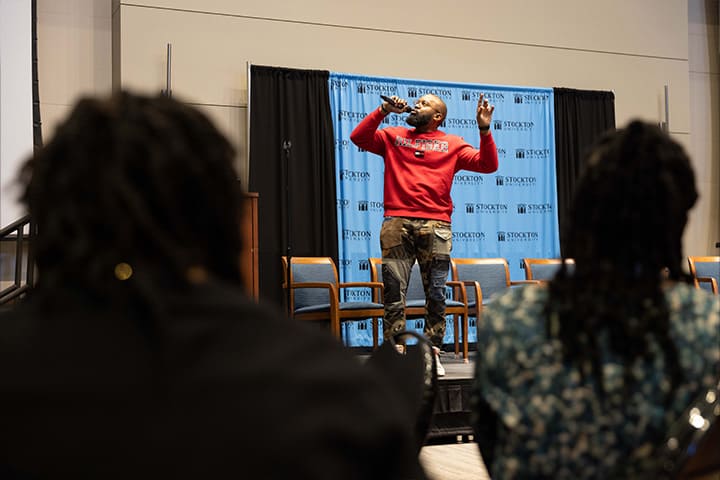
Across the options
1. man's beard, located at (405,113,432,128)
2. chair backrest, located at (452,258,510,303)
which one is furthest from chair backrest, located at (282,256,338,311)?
man's beard, located at (405,113,432,128)

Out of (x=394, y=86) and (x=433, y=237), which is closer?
(x=433, y=237)

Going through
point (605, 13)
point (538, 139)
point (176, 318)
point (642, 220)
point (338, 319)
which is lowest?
point (338, 319)

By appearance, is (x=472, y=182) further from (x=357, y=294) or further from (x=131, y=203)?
(x=131, y=203)

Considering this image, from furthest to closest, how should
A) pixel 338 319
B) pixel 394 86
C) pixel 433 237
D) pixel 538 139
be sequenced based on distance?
1. pixel 538 139
2. pixel 394 86
3. pixel 338 319
4. pixel 433 237

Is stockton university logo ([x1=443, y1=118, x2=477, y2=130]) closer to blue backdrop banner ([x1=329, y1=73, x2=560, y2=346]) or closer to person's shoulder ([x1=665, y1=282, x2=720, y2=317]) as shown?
blue backdrop banner ([x1=329, y1=73, x2=560, y2=346])

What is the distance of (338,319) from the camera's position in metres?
5.29

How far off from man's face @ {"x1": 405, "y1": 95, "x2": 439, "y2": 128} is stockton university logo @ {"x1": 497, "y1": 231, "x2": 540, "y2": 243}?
306 cm

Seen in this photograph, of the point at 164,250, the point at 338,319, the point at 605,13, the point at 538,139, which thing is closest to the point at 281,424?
the point at 164,250

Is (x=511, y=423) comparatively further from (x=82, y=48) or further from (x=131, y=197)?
(x=82, y=48)

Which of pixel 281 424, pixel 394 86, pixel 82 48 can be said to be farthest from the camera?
pixel 394 86

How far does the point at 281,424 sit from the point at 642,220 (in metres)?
0.71

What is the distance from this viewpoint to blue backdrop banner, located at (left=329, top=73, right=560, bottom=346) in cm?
697

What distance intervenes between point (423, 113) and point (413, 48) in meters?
3.04

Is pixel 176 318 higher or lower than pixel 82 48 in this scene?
lower
